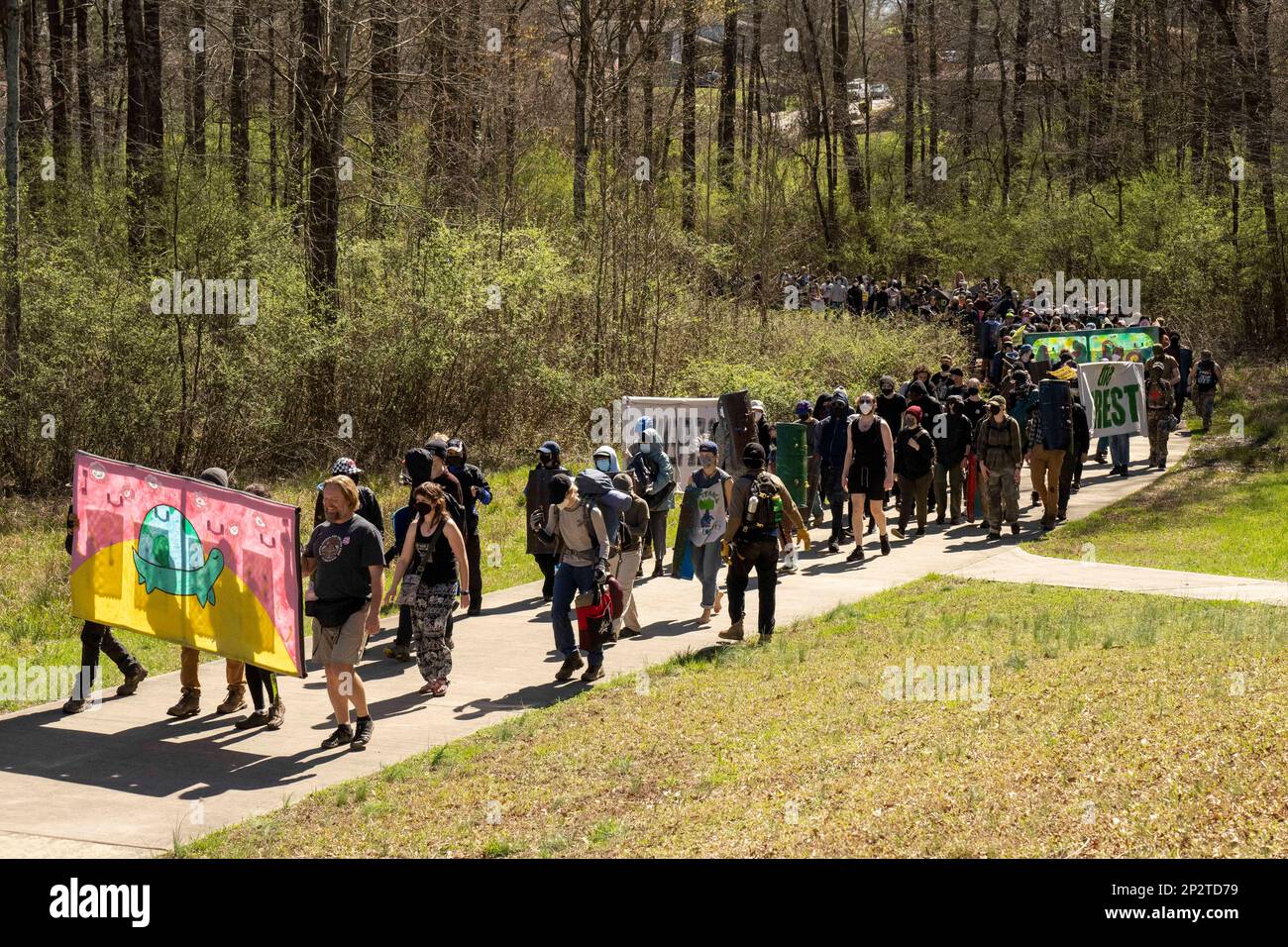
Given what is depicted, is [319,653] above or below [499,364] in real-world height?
below

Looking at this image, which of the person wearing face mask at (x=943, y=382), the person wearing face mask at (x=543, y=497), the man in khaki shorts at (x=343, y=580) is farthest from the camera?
the person wearing face mask at (x=943, y=382)

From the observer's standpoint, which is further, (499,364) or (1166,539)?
(499,364)

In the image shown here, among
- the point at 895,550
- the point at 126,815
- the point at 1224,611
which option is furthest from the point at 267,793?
the point at 895,550

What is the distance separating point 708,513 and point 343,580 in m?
4.69

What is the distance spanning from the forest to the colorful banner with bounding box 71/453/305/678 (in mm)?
9436

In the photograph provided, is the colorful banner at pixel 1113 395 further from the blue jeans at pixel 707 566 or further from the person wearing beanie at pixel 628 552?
the person wearing beanie at pixel 628 552

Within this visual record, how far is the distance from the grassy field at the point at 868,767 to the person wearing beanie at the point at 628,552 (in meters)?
1.31

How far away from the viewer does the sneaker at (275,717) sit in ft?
33.7

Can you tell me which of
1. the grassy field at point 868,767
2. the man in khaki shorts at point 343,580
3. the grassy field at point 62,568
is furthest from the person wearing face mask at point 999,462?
the man in khaki shorts at point 343,580

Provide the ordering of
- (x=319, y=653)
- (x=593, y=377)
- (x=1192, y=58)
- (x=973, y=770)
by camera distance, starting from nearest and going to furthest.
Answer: (x=973, y=770) < (x=319, y=653) < (x=593, y=377) < (x=1192, y=58)

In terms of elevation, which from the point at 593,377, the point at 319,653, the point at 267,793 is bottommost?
the point at 267,793

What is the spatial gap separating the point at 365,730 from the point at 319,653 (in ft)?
2.20

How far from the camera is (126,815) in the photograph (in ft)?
27.4

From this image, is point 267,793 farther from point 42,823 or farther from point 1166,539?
point 1166,539
